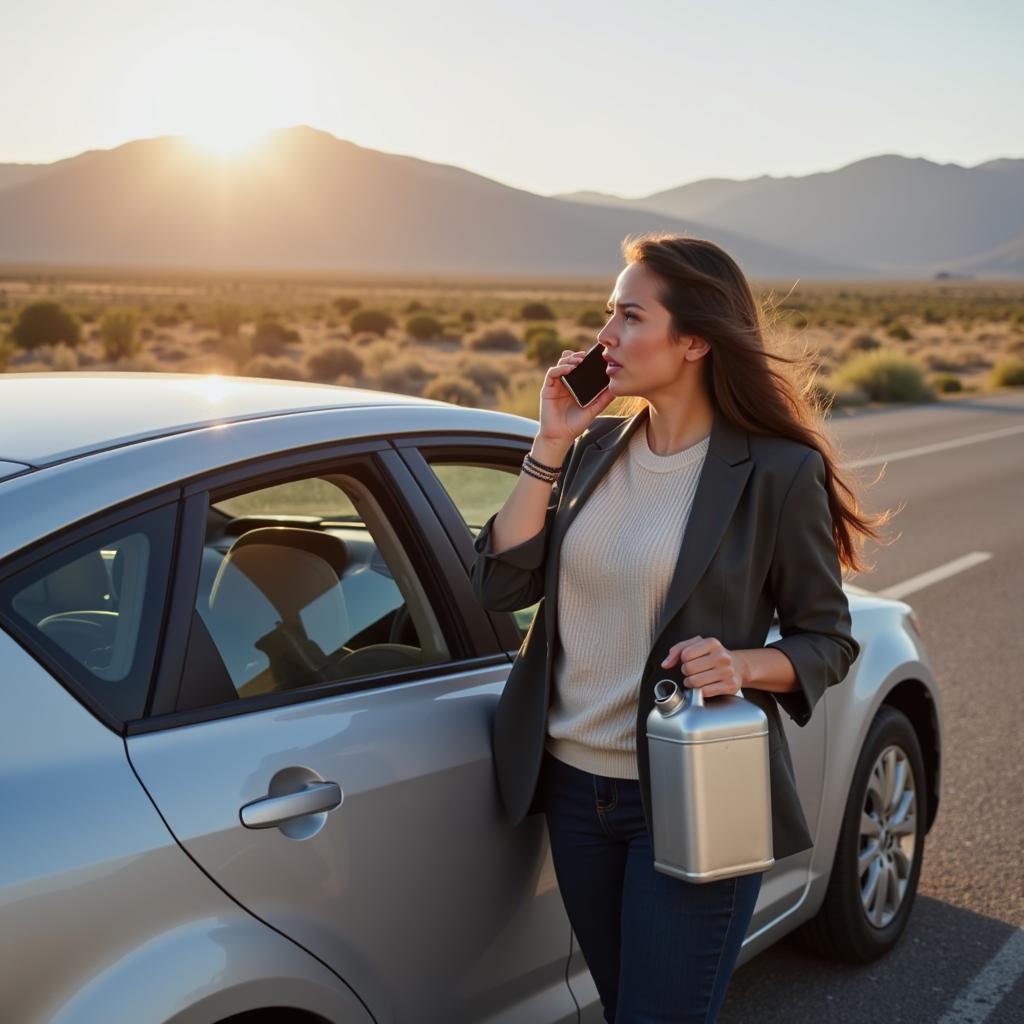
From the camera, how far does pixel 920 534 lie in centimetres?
1069

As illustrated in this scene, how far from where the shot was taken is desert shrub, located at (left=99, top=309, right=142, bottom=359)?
34125 mm

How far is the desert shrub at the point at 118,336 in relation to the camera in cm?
3412

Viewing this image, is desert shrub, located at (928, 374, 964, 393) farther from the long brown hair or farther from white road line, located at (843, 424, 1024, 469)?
the long brown hair

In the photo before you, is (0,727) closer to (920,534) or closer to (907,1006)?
(907,1006)

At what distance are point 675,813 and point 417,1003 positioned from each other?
2.00 feet

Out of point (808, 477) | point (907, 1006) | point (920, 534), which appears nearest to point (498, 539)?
point (808, 477)

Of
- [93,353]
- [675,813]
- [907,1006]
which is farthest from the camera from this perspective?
[93,353]

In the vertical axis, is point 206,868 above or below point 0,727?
below

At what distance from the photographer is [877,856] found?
3.76 metres

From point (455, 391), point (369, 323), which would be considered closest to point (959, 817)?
point (455, 391)

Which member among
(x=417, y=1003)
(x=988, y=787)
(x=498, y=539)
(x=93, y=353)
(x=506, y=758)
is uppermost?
(x=498, y=539)

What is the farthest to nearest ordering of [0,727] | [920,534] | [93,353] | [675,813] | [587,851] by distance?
[93,353]
[920,534]
[587,851]
[675,813]
[0,727]

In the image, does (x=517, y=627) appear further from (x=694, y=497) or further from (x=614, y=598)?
(x=694, y=497)

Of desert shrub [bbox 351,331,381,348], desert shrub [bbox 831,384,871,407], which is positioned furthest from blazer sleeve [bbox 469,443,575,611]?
desert shrub [bbox 351,331,381,348]
